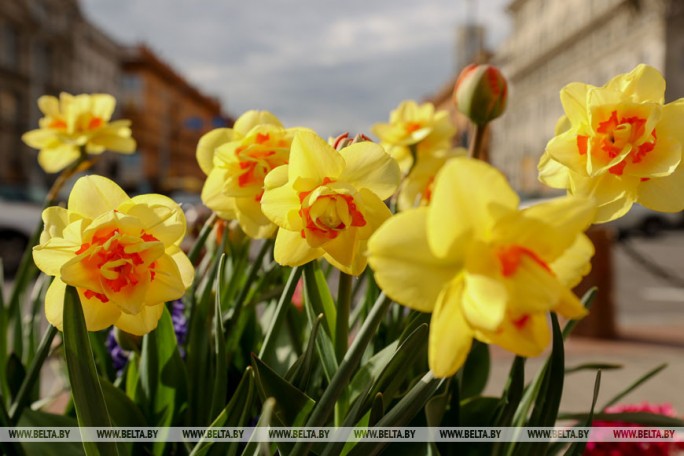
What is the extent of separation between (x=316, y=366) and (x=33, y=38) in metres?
19.9

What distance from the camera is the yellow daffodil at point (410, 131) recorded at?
2.63 feet

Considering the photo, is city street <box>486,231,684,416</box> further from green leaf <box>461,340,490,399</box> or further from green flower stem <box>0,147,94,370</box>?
green flower stem <box>0,147,94,370</box>

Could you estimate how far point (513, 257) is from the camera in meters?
0.28

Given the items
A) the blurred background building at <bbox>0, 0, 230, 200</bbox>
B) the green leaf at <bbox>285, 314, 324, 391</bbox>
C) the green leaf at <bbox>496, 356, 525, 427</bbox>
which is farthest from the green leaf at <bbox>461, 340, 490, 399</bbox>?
the blurred background building at <bbox>0, 0, 230, 200</bbox>

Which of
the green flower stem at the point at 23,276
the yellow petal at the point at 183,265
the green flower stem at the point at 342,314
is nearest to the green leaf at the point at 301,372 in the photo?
the green flower stem at the point at 342,314

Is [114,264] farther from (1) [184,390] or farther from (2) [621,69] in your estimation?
(2) [621,69]

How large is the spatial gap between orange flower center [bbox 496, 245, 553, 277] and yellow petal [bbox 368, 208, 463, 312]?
2cm

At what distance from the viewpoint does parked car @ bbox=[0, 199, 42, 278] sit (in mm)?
4941

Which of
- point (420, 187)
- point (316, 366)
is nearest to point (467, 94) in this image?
point (420, 187)

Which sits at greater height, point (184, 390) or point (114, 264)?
point (114, 264)

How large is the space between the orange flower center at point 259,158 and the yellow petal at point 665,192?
0.28 metres

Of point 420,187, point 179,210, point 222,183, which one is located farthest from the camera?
point 420,187

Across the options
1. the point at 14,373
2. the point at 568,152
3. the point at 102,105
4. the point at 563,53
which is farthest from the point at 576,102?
the point at 563,53

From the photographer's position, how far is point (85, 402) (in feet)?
1.33
